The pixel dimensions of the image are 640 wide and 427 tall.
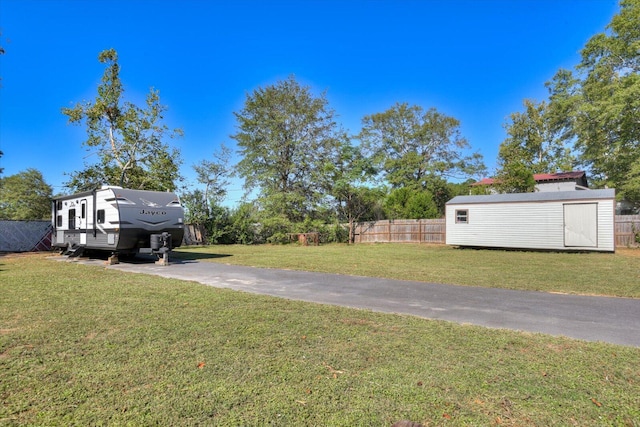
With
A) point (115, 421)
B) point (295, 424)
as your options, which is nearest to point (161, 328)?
point (115, 421)

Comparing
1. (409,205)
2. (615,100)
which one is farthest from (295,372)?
(615,100)

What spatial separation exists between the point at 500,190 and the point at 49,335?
27.1 metres

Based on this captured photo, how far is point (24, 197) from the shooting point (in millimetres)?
36625

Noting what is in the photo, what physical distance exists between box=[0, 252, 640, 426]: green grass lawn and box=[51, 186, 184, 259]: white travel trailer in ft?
21.9

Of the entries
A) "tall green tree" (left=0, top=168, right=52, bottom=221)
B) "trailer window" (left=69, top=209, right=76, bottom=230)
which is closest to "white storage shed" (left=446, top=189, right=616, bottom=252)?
"trailer window" (left=69, top=209, right=76, bottom=230)

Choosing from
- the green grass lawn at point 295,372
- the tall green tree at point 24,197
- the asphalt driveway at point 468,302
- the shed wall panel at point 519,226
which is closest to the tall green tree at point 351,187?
the shed wall panel at point 519,226

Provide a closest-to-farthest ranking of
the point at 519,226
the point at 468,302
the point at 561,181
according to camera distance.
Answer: the point at 468,302, the point at 519,226, the point at 561,181

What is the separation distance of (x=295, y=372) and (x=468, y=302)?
13.3 ft

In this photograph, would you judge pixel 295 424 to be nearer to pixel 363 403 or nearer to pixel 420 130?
pixel 363 403

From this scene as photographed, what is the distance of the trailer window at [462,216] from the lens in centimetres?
1978

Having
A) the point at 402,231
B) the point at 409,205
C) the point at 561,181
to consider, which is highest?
the point at 561,181

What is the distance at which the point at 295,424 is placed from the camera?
7.84ft

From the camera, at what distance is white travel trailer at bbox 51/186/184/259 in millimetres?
11586

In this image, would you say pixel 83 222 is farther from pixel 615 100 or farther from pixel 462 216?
pixel 615 100
